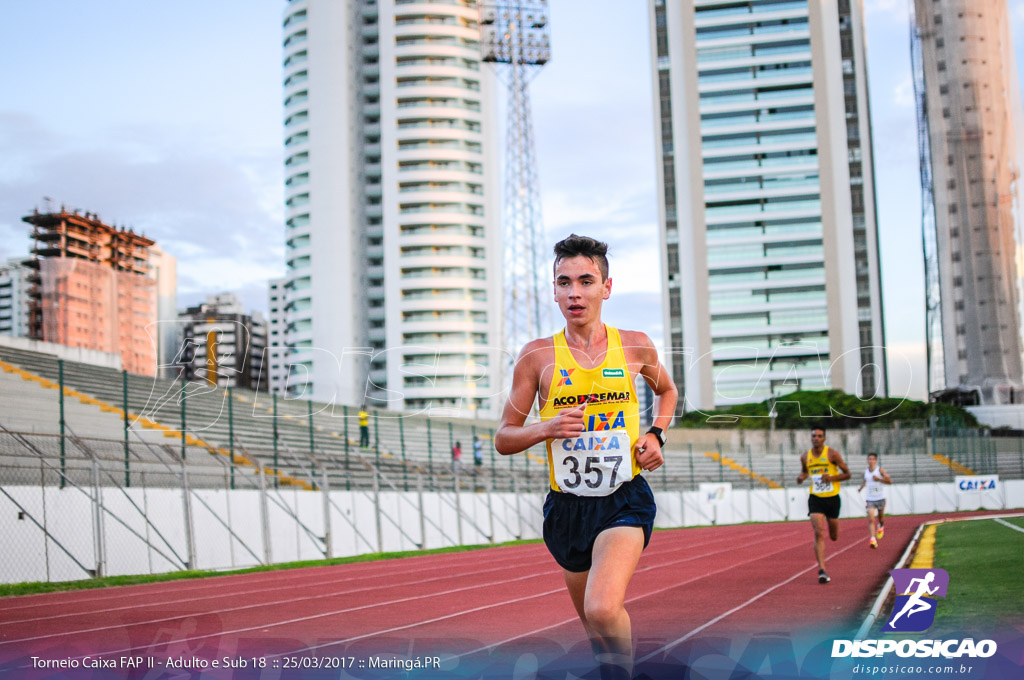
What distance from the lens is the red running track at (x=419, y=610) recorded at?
905cm

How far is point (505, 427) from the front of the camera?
209 inches

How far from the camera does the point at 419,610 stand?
39.1 ft

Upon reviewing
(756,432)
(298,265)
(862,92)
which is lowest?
(756,432)

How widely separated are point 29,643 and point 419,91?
96593 millimetres

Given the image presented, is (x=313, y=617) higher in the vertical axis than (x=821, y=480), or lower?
lower

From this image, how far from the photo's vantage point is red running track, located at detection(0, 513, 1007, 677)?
9047 millimetres

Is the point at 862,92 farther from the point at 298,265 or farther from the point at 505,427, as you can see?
the point at 505,427

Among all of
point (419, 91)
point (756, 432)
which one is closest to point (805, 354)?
point (756, 432)

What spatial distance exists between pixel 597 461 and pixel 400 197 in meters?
98.9

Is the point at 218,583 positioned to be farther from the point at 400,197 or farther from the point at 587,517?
the point at 400,197

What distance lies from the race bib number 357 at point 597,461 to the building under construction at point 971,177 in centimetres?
9989

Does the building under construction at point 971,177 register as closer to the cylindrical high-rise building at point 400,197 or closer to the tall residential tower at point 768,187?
the tall residential tower at point 768,187

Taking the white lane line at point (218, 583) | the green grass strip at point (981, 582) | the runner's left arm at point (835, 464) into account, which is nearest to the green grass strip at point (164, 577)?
the white lane line at point (218, 583)

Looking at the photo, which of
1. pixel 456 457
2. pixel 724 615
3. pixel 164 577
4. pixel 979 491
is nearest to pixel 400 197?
pixel 979 491
